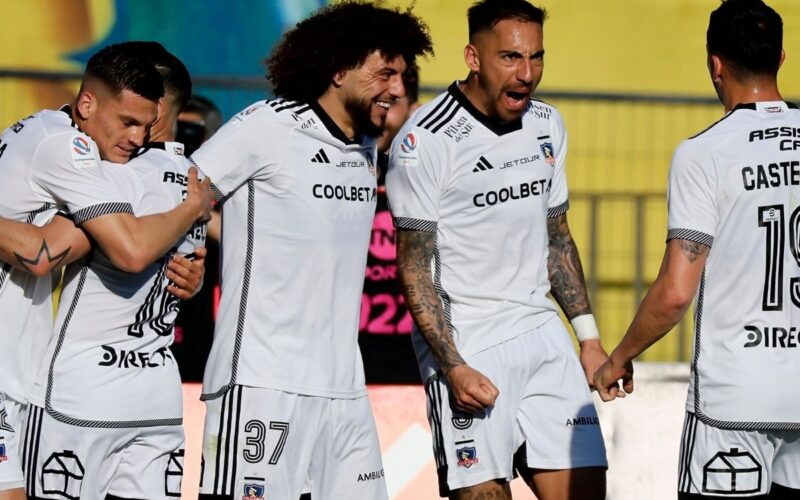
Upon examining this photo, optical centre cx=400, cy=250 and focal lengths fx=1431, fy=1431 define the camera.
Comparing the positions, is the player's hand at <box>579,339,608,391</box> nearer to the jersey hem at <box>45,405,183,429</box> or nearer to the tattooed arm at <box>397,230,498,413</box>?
the tattooed arm at <box>397,230,498,413</box>

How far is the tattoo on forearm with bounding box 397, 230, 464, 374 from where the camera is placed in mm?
5840

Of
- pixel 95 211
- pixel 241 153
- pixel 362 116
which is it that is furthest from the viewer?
pixel 362 116

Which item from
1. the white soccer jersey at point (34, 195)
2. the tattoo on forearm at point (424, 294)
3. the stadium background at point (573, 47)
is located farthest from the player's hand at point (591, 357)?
the stadium background at point (573, 47)

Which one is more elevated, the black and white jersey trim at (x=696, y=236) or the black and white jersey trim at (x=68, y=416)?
the black and white jersey trim at (x=696, y=236)

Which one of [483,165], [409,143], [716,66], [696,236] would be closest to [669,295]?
[696,236]

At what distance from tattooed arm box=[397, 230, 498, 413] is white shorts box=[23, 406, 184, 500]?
113 cm

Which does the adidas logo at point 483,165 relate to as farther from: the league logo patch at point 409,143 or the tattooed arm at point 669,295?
the tattooed arm at point 669,295

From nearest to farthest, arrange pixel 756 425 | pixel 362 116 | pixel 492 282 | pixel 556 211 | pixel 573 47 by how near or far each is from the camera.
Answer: pixel 756 425, pixel 362 116, pixel 492 282, pixel 556 211, pixel 573 47

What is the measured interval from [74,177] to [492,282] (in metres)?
1.80

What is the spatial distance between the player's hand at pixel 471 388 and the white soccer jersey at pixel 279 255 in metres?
0.43

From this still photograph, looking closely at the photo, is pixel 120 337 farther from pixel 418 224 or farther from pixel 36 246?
pixel 418 224

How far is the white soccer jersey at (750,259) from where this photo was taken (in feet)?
17.1

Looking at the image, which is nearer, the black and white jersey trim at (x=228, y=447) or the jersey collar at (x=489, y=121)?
the black and white jersey trim at (x=228, y=447)

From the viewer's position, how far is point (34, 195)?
17.6 ft
